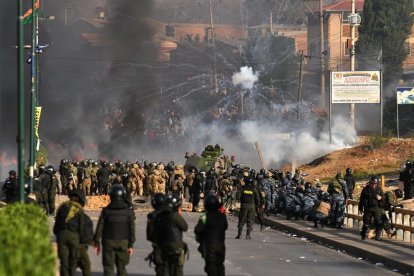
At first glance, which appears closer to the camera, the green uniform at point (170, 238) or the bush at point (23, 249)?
the bush at point (23, 249)

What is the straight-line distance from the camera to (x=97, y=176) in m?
46.3

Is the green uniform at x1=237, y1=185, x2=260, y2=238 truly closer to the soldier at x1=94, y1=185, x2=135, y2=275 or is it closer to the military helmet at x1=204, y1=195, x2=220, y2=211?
the military helmet at x1=204, y1=195, x2=220, y2=211

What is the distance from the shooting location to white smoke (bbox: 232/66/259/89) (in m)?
99.1

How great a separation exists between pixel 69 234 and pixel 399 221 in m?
14.4

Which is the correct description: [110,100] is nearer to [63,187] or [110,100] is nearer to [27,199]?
[63,187]

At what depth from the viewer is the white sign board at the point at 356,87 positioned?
241 feet

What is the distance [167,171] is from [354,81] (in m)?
29.9

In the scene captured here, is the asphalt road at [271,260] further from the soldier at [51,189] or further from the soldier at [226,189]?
the soldier at [226,189]

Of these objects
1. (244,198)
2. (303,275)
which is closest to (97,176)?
(244,198)

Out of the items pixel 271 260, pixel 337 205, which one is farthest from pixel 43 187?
pixel 271 260

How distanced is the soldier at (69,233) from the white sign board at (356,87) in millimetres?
57504

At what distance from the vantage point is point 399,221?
29578mm

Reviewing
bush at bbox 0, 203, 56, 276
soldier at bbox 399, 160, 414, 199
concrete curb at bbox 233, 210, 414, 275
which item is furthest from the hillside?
bush at bbox 0, 203, 56, 276

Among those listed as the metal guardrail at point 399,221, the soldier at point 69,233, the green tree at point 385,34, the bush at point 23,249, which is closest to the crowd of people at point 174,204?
the soldier at point 69,233
